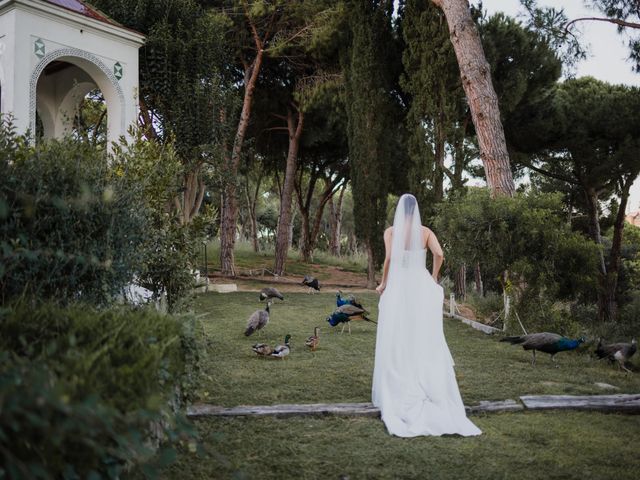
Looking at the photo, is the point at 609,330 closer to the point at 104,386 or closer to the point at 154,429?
the point at 154,429

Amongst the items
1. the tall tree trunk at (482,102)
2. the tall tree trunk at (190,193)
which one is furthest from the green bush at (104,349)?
the tall tree trunk at (190,193)

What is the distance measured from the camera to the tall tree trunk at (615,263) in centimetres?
1650

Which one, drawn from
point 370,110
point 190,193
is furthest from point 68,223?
point 370,110

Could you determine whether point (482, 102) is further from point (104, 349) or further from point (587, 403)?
point (104, 349)

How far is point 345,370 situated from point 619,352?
11.6ft

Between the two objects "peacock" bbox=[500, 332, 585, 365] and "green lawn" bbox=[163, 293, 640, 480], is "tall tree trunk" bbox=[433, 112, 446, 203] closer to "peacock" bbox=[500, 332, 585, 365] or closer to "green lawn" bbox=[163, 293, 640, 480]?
"green lawn" bbox=[163, 293, 640, 480]

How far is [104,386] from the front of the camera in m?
2.02

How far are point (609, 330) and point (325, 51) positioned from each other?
13219mm

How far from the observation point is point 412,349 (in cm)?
505

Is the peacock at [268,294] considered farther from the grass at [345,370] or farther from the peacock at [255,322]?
the peacock at [255,322]

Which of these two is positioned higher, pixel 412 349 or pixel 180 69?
pixel 180 69

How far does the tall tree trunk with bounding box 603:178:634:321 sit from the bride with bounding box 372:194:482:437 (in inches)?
521

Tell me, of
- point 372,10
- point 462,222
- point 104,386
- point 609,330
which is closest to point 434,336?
point 104,386

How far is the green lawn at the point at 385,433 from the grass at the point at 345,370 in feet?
0.05
